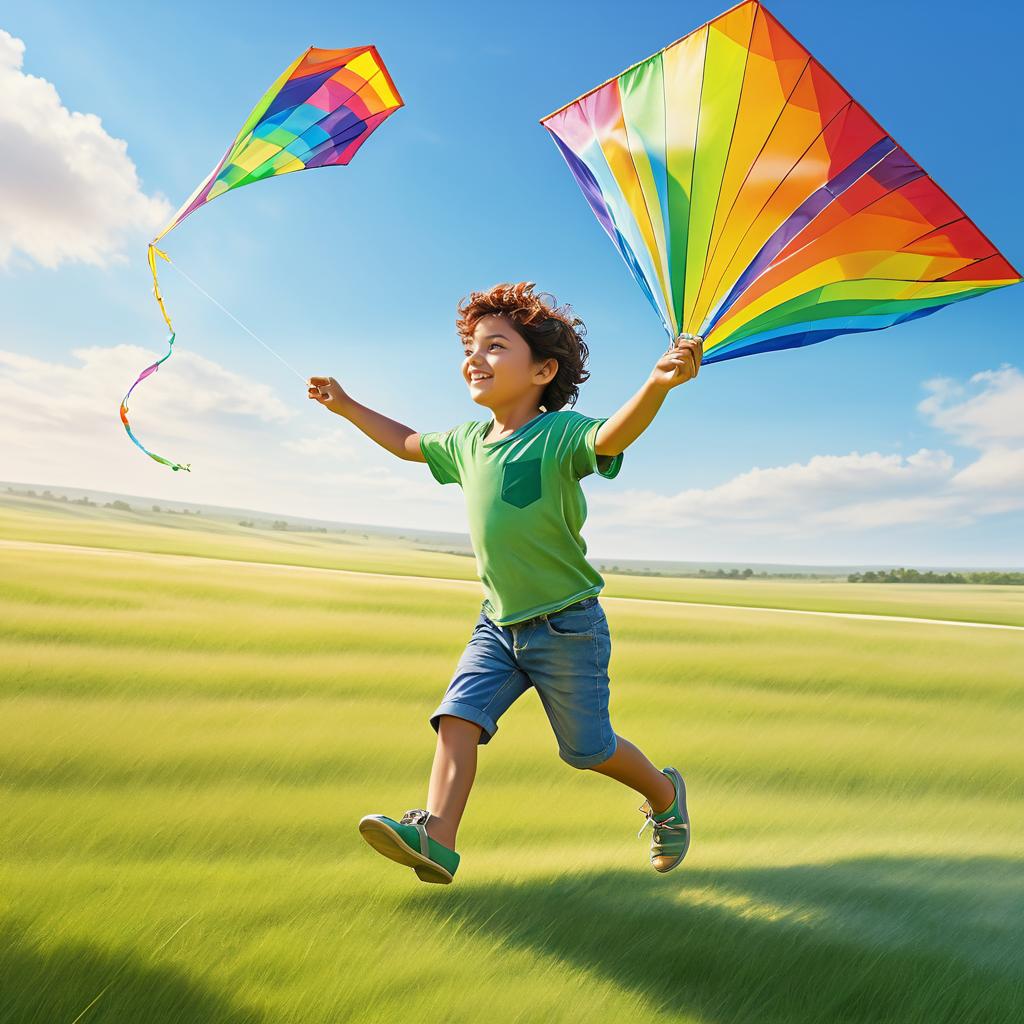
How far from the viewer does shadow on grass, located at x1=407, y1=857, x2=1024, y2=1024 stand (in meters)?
2.28

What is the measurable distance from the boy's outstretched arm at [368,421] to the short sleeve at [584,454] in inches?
29.8

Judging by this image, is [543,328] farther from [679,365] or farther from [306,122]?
[306,122]

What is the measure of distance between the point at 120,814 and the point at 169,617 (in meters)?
2.63

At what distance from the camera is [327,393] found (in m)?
3.34

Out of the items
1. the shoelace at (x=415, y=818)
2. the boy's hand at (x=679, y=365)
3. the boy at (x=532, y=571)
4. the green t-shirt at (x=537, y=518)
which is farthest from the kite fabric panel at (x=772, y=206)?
the shoelace at (x=415, y=818)

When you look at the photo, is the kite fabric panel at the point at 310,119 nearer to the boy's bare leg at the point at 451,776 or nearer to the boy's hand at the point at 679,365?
the boy's hand at the point at 679,365

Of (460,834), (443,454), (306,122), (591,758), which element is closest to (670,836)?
(591,758)

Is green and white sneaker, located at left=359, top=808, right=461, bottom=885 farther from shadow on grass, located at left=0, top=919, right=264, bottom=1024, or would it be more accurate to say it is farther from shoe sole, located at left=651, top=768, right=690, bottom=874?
shoe sole, located at left=651, top=768, right=690, bottom=874

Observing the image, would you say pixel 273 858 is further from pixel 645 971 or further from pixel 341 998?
pixel 645 971

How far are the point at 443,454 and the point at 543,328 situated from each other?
0.59m

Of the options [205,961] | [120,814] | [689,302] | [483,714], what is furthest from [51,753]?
[689,302]

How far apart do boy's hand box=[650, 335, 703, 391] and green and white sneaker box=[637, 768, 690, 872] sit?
161 centimetres

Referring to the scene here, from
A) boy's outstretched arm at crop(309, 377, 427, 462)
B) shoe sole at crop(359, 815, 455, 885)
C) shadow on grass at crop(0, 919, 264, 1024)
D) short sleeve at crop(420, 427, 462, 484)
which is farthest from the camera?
boy's outstretched arm at crop(309, 377, 427, 462)

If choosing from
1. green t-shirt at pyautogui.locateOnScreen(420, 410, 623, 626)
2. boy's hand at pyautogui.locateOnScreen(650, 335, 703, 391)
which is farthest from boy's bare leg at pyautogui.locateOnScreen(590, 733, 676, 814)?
boy's hand at pyautogui.locateOnScreen(650, 335, 703, 391)
